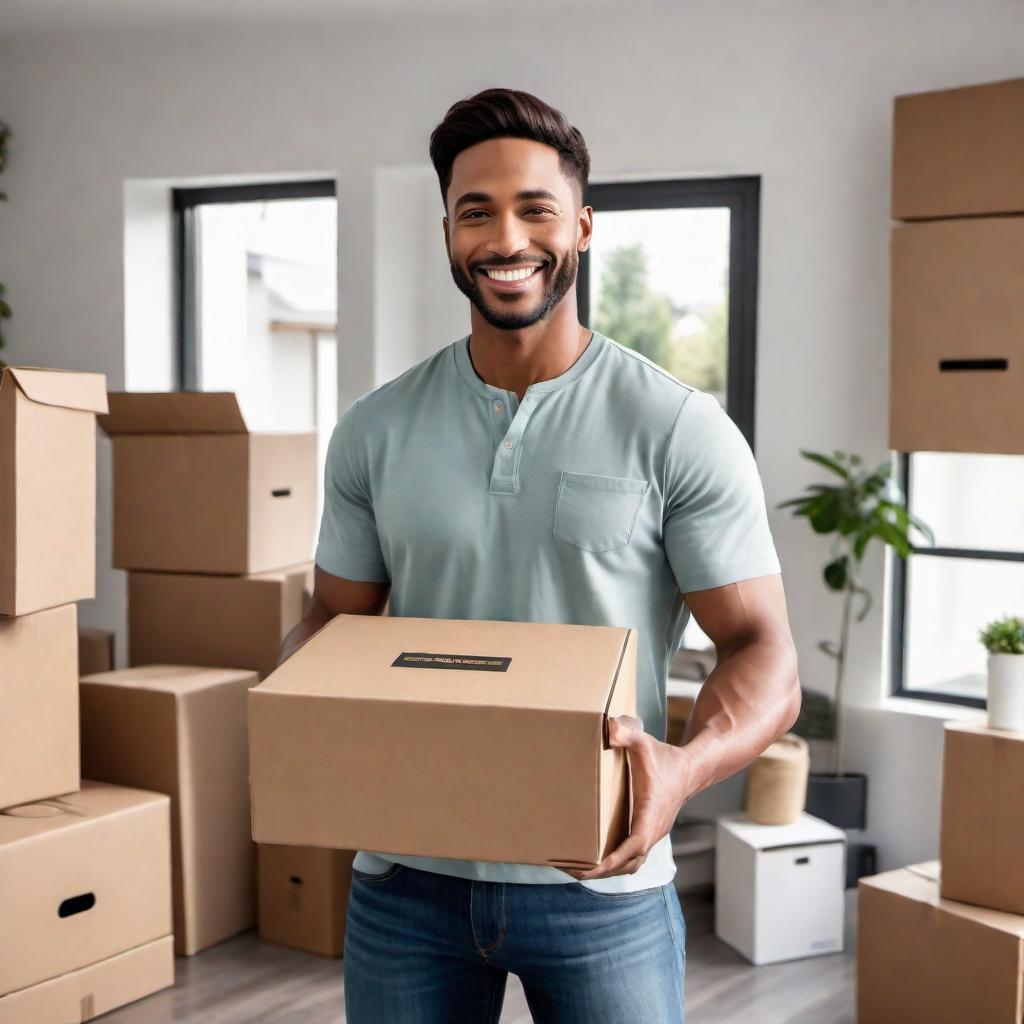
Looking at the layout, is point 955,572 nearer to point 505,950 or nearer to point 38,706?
point 38,706

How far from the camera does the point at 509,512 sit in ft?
3.75

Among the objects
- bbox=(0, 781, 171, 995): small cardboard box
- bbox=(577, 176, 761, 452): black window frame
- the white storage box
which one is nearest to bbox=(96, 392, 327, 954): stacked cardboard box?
bbox=(0, 781, 171, 995): small cardboard box

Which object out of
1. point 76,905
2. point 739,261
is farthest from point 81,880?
point 739,261

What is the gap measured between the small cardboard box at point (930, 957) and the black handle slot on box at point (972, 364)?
112 centimetres

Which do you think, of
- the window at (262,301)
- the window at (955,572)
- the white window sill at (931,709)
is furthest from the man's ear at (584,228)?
the window at (262,301)

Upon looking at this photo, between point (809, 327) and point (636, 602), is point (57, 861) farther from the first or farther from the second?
point (809, 327)

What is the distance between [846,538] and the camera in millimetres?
3164

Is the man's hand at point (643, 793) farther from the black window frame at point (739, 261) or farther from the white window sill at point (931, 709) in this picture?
the black window frame at point (739, 261)

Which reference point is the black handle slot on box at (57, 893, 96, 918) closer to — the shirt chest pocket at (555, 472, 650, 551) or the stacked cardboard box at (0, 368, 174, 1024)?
the stacked cardboard box at (0, 368, 174, 1024)

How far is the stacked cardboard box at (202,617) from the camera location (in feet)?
9.22

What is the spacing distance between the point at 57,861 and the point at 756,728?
1.83m

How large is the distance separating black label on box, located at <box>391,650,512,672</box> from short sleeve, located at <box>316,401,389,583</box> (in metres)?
0.29

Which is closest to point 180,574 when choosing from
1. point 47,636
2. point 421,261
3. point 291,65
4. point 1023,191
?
point 47,636

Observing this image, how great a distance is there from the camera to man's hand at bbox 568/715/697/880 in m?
0.94
